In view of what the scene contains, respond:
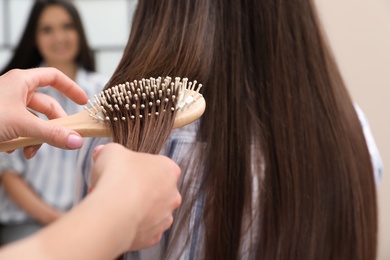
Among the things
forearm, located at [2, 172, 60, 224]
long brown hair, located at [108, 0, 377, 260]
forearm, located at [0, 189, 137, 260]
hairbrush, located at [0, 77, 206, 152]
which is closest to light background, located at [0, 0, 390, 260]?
forearm, located at [2, 172, 60, 224]

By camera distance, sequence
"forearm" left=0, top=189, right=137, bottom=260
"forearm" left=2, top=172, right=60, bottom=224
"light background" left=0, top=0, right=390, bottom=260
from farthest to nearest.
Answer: "light background" left=0, top=0, right=390, bottom=260
"forearm" left=2, top=172, right=60, bottom=224
"forearm" left=0, top=189, right=137, bottom=260

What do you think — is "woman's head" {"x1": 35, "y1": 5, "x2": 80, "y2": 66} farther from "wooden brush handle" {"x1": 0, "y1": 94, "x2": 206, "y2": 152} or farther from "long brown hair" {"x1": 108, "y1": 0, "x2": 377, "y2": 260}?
"wooden brush handle" {"x1": 0, "y1": 94, "x2": 206, "y2": 152}

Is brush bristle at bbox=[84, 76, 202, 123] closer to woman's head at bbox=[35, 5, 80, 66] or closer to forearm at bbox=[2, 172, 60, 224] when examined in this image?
forearm at bbox=[2, 172, 60, 224]

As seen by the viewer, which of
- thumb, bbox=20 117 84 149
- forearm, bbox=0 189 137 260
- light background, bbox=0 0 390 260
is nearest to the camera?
forearm, bbox=0 189 137 260

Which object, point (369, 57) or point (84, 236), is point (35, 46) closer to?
point (369, 57)

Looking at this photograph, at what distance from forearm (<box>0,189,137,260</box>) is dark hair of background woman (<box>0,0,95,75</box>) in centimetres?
156

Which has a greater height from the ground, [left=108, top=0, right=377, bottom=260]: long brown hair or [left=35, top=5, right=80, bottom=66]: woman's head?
[left=35, top=5, right=80, bottom=66]: woman's head

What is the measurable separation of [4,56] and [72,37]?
852mm

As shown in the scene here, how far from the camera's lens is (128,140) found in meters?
0.61

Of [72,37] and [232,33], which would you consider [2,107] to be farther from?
[72,37]

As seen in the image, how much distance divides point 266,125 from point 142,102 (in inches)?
8.4

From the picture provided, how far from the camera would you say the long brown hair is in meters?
0.75

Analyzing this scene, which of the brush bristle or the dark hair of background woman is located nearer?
the brush bristle

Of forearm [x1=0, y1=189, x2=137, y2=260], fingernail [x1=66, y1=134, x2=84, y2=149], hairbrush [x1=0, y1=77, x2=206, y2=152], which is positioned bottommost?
forearm [x1=0, y1=189, x2=137, y2=260]
